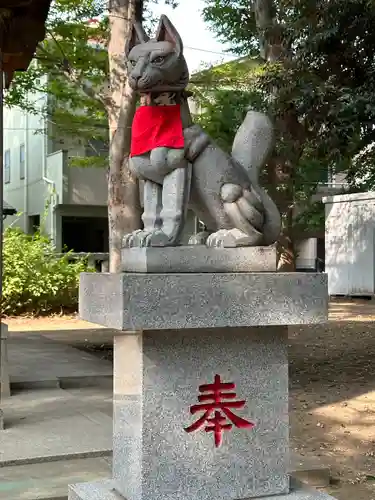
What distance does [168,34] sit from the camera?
3398mm

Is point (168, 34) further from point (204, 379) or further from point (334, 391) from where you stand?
point (334, 391)

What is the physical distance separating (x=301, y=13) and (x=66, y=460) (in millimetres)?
5679

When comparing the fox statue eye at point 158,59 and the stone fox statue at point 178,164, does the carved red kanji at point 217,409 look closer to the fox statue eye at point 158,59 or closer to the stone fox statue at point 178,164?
the stone fox statue at point 178,164

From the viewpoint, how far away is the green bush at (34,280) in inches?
609

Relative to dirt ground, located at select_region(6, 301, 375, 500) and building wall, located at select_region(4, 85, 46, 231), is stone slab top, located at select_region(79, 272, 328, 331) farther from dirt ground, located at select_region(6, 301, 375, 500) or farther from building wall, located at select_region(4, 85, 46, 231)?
building wall, located at select_region(4, 85, 46, 231)

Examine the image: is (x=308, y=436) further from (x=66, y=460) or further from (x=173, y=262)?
(x=173, y=262)

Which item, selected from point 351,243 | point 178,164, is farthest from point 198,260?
point 351,243

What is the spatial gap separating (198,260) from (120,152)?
23.8ft

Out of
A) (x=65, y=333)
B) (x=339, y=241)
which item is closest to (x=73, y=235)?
(x=339, y=241)

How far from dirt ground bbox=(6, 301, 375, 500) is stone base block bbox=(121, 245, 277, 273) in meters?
2.35

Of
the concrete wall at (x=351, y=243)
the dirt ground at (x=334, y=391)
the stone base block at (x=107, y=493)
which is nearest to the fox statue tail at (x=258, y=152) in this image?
the stone base block at (x=107, y=493)

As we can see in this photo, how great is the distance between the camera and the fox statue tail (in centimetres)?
359

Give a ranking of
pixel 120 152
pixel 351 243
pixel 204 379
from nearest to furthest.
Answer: pixel 204 379
pixel 120 152
pixel 351 243

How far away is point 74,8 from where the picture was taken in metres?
13.9
